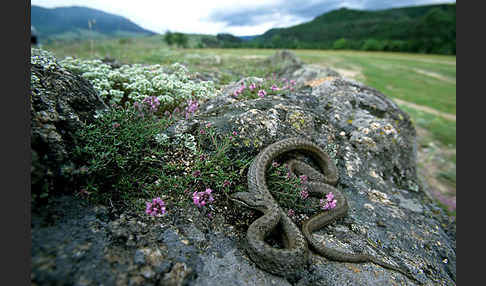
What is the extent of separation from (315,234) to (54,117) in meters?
3.71

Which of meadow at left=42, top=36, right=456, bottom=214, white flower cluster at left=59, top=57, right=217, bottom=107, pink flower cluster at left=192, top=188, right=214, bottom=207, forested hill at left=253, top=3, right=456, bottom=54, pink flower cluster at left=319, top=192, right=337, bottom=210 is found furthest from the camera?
forested hill at left=253, top=3, right=456, bottom=54

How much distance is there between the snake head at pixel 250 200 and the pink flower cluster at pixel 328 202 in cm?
105

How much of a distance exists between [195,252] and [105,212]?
1089mm

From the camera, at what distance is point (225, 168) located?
3633 millimetres

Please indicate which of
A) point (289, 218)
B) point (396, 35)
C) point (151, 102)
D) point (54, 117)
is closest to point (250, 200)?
point (289, 218)

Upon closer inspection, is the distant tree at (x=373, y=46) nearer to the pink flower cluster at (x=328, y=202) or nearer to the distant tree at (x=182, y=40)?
the distant tree at (x=182, y=40)

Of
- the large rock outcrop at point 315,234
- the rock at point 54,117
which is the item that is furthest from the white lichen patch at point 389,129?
the rock at point 54,117

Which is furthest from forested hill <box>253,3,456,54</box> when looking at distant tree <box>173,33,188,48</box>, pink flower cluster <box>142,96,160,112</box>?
pink flower cluster <box>142,96,160,112</box>

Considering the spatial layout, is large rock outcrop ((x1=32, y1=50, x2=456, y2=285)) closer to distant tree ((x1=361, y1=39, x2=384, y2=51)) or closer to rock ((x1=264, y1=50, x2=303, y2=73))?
rock ((x1=264, y1=50, x2=303, y2=73))

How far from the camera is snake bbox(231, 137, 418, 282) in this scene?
2645mm

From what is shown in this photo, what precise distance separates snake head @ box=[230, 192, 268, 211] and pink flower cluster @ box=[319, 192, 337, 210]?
1.05m

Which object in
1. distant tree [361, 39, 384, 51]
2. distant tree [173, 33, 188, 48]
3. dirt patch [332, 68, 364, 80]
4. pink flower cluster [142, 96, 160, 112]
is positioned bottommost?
pink flower cluster [142, 96, 160, 112]

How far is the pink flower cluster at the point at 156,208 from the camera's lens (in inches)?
106

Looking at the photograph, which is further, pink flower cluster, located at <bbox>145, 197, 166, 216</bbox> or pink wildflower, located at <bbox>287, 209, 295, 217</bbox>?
pink wildflower, located at <bbox>287, 209, 295, 217</bbox>
